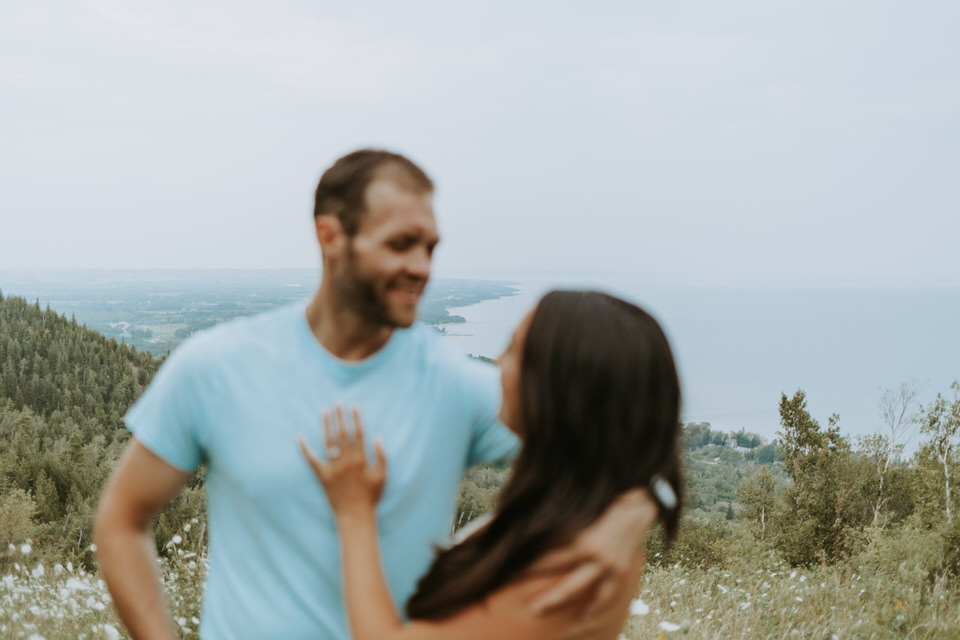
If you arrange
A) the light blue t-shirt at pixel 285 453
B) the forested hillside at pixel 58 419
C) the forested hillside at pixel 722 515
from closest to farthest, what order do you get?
the light blue t-shirt at pixel 285 453 < the forested hillside at pixel 722 515 < the forested hillside at pixel 58 419

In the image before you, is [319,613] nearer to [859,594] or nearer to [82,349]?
[859,594]

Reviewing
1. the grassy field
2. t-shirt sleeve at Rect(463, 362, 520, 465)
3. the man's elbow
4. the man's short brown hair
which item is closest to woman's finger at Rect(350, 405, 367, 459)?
t-shirt sleeve at Rect(463, 362, 520, 465)

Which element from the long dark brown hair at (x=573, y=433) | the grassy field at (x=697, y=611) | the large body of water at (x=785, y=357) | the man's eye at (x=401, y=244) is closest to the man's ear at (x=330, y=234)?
the man's eye at (x=401, y=244)

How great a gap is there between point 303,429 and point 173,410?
30 centimetres

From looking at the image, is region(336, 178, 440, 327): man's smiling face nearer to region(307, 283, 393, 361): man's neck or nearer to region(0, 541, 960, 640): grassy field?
region(307, 283, 393, 361): man's neck

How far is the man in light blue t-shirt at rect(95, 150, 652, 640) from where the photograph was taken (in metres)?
1.64

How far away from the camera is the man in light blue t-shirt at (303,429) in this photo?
1.64 meters

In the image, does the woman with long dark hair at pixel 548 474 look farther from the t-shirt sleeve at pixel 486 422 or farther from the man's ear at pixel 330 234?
the man's ear at pixel 330 234

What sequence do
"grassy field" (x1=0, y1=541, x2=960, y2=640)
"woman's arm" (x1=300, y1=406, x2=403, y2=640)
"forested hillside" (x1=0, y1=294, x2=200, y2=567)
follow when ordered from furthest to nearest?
"forested hillside" (x1=0, y1=294, x2=200, y2=567) < "grassy field" (x1=0, y1=541, x2=960, y2=640) < "woman's arm" (x1=300, y1=406, x2=403, y2=640)

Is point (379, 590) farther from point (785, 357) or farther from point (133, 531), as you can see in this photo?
point (785, 357)

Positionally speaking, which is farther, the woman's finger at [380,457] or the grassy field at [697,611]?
the grassy field at [697,611]

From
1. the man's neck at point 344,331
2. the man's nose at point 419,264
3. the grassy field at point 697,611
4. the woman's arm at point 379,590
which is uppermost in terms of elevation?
the man's nose at point 419,264

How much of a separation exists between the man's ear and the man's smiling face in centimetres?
3

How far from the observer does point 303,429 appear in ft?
5.38
